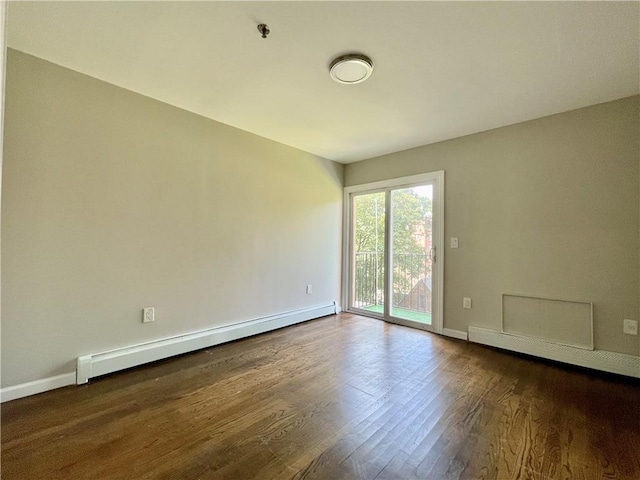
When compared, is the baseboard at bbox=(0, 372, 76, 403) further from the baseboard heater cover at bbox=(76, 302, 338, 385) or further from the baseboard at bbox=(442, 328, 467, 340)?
the baseboard at bbox=(442, 328, 467, 340)

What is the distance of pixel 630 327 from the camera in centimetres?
233

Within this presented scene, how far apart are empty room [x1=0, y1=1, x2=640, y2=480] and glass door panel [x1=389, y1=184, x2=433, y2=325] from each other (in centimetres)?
4

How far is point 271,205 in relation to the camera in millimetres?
3465

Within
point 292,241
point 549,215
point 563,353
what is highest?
point 549,215

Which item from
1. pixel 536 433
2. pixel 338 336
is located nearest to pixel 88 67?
pixel 338 336

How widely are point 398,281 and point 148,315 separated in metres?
2.92

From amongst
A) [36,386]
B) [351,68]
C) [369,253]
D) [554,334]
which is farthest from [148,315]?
[554,334]

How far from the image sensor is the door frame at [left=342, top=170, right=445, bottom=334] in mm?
3383

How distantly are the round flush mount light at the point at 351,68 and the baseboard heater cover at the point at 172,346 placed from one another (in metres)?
2.58

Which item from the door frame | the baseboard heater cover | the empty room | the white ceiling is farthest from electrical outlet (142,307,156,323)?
the door frame

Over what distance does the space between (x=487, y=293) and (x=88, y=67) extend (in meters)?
4.05

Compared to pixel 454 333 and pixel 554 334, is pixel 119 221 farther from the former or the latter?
pixel 554 334

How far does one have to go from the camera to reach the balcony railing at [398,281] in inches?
142

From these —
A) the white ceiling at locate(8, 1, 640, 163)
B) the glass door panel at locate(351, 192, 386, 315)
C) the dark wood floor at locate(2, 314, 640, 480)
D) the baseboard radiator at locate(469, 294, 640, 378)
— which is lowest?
the dark wood floor at locate(2, 314, 640, 480)
